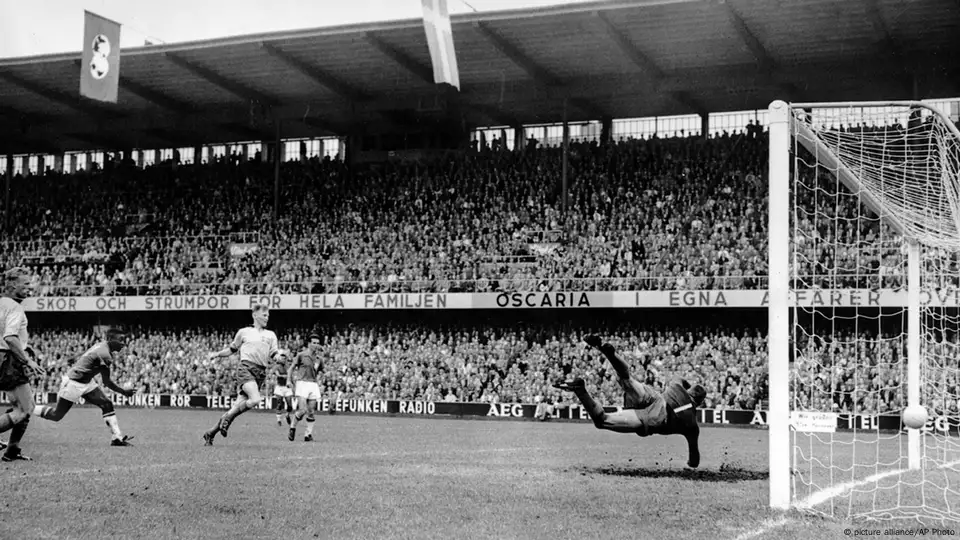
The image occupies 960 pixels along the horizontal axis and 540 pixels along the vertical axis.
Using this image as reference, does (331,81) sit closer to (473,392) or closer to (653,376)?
(473,392)

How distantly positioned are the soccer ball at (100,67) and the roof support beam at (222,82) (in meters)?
6.67

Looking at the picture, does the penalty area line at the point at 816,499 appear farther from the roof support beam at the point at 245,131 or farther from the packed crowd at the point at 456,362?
the roof support beam at the point at 245,131

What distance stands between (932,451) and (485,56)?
21.3m

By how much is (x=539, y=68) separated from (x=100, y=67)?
14.8 m

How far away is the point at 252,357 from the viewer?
17.1 metres

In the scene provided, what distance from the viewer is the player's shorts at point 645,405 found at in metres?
13.3

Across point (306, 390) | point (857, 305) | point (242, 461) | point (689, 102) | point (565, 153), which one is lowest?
point (242, 461)

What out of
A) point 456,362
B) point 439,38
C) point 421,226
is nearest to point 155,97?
point 421,226

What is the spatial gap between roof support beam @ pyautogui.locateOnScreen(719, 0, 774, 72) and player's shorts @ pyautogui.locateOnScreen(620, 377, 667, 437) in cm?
2037

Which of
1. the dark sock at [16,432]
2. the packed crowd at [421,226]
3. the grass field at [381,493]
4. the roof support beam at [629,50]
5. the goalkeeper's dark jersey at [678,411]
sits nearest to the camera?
the grass field at [381,493]

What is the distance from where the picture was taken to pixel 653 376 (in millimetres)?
31672

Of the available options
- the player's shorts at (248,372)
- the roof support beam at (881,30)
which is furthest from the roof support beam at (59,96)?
the roof support beam at (881,30)

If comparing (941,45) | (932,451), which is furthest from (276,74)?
(932,451)

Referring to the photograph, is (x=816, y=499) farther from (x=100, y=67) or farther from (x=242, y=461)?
(x=100, y=67)
